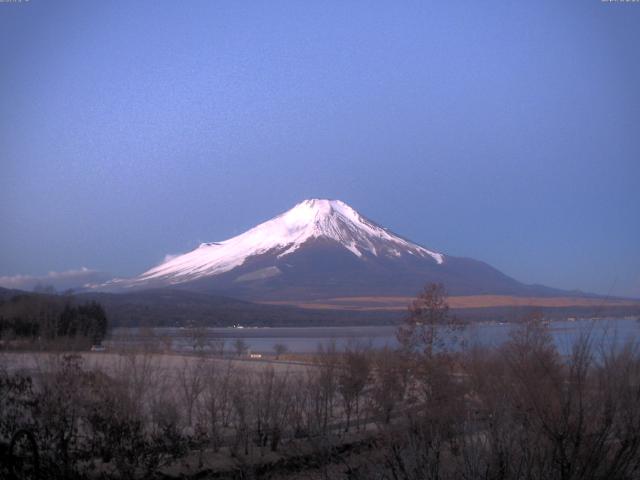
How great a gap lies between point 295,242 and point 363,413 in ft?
365

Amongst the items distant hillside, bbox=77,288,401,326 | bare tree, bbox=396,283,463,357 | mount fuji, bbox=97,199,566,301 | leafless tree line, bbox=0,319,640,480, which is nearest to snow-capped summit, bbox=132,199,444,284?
mount fuji, bbox=97,199,566,301

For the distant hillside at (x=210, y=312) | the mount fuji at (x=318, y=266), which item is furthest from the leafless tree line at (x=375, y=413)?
the mount fuji at (x=318, y=266)

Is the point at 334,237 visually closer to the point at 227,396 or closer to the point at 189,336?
the point at 189,336

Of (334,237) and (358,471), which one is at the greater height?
(334,237)

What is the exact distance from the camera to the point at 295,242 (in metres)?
132

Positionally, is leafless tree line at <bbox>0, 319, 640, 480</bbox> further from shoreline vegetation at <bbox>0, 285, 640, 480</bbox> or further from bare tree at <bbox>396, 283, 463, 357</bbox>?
bare tree at <bbox>396, 283, 463, 357</bbox>

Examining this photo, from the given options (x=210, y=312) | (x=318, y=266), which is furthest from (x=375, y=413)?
(x=318, y=266)

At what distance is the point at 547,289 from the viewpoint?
87875 millimetres

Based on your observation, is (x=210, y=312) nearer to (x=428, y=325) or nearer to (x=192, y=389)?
(x=428, y=325)

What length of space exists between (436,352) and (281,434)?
264 inches

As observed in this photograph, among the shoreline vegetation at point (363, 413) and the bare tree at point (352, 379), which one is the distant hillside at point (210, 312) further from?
the shoreline vegetation at point (363, 413)

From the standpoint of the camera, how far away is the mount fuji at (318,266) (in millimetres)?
101637

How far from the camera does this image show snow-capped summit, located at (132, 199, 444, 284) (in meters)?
123

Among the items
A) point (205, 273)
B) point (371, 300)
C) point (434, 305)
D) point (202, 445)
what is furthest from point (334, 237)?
point (202, 445)
